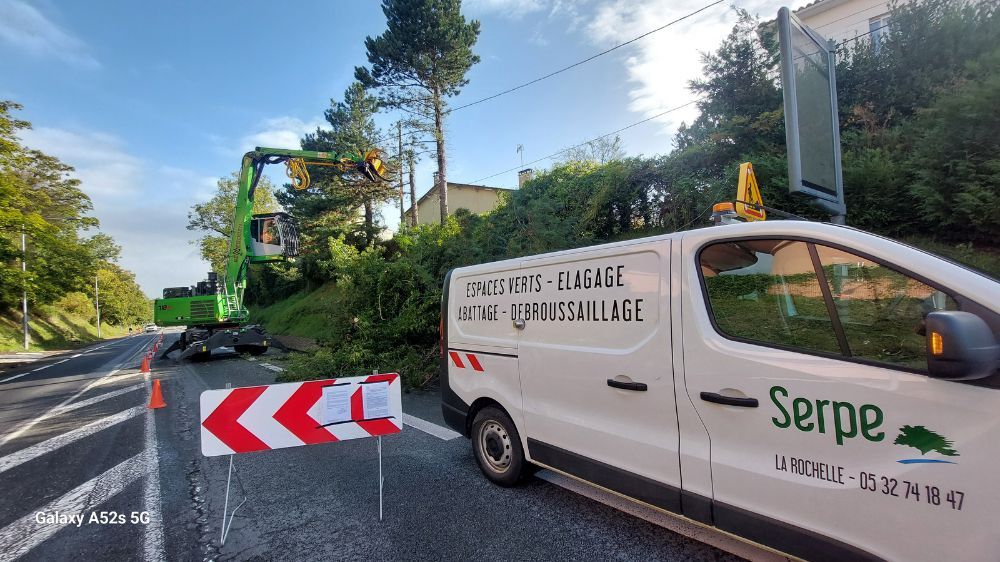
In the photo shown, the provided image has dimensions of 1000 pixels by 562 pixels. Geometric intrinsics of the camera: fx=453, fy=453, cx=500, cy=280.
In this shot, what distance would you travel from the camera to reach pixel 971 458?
1.64m

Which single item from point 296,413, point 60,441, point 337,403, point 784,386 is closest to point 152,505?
point 296,413

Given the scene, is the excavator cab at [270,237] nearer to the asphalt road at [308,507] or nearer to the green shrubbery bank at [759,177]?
the green shrubbery bank at [759,177]

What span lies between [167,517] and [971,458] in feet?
16.1

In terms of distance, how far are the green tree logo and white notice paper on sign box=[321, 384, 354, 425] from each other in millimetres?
3358

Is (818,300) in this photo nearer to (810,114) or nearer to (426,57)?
(810,114)

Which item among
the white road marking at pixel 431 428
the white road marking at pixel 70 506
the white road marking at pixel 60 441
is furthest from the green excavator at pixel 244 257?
the white road marking at pixel 70 506

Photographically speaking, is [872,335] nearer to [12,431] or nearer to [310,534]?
[310,534]

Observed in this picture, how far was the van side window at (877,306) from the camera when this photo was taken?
2033 mm

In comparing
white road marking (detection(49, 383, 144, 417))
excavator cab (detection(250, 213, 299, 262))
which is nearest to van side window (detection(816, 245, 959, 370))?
white road marking (detection(49, 383, 144, 417))

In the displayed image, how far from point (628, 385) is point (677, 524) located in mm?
1152

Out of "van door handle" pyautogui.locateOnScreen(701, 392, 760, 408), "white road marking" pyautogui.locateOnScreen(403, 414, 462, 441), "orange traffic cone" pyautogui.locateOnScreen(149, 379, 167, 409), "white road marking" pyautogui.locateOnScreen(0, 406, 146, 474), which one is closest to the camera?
"van door handle" pyautogui.locateOnScreen(701, 392, 760, 408)

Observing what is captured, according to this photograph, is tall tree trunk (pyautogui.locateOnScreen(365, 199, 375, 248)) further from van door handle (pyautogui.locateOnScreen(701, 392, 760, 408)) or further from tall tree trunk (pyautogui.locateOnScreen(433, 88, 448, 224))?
van door handle (pyautogui.locateOnScreen(701, 392, 760, 408))

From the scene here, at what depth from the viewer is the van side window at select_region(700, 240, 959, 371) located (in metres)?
2.07

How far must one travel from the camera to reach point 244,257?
571 inches
